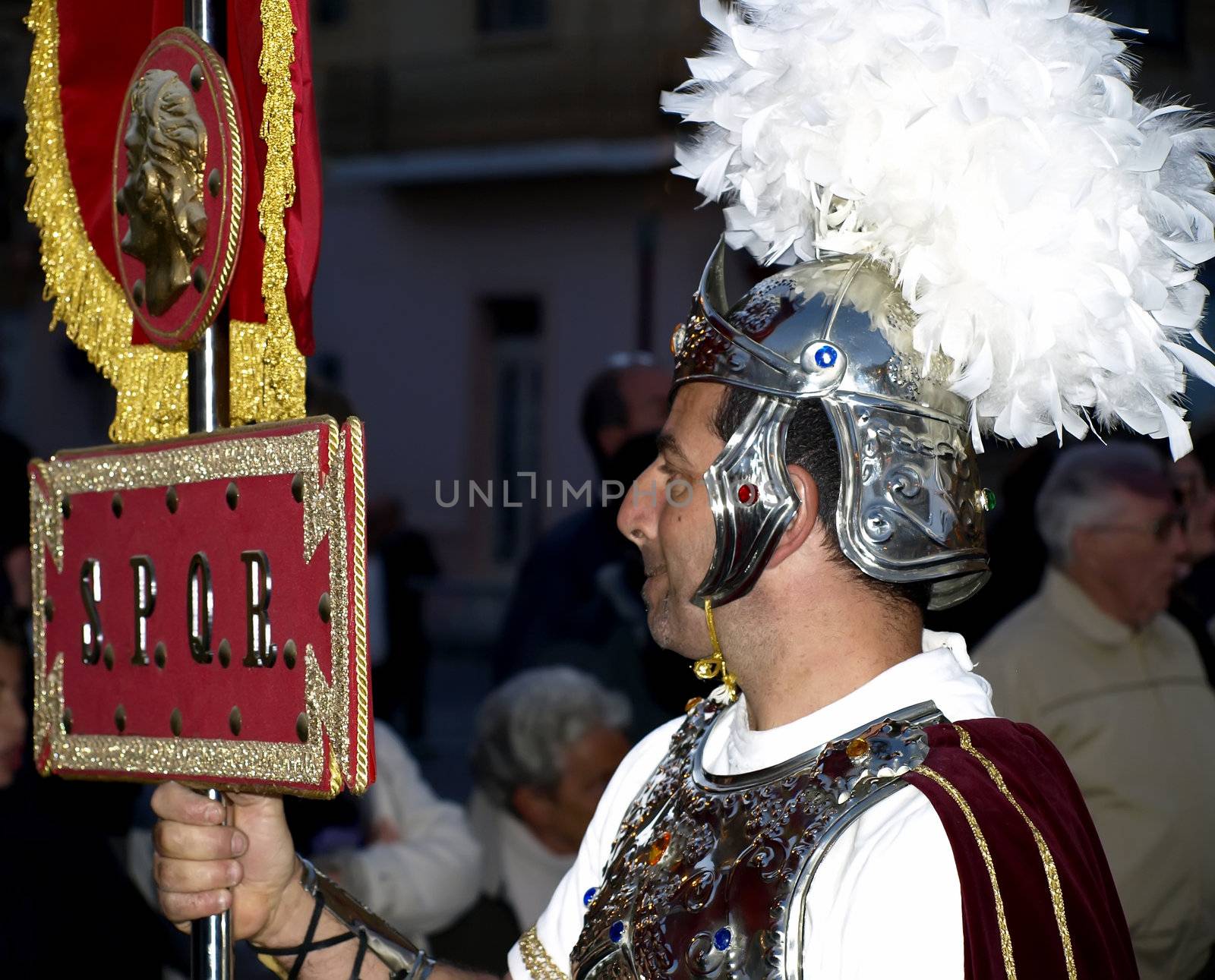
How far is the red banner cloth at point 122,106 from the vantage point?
69.9 inches

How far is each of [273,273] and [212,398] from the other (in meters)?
0.18

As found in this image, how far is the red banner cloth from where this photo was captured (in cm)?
177

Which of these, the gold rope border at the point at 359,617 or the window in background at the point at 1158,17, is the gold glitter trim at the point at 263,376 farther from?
the window in background at the point at 1158,17

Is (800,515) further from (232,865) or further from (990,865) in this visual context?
(232,865)

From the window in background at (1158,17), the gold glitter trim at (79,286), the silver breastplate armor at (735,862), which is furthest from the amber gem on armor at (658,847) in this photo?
the window in background at (1158,17)

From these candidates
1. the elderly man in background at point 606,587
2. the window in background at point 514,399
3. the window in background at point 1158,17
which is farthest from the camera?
the window in background at point 514,399

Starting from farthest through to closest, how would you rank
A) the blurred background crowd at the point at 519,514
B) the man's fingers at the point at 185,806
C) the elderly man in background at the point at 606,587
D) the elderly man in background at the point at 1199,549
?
the elderly man in background at the point at 1199,549
the elderly man in background at the point at 606,587
the blurred background crowd at the point at 519,514
the man's fingers at the point at 185,806

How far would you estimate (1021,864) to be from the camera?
1.56 metres

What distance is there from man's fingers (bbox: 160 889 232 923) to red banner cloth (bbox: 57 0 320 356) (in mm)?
688

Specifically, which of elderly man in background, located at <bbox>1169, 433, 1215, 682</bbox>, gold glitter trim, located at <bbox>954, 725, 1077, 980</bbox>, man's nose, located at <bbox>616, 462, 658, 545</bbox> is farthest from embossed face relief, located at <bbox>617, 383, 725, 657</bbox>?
elderly man in background, located at <bbox>1169, 433, 1215, 682</bbox>

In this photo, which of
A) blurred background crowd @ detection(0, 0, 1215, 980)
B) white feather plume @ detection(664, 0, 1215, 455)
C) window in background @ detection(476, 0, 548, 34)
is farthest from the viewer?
window in background @ detection(476, 0, 548, 34)

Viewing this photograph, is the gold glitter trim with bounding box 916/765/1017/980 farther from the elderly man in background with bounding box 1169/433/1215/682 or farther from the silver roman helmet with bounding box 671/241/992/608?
the elderly man in background with bounding box 1169/433/1215/682

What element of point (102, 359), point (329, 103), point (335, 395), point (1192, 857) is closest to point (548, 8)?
point (329, 103)

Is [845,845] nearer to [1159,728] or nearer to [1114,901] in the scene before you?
[1114,901]
